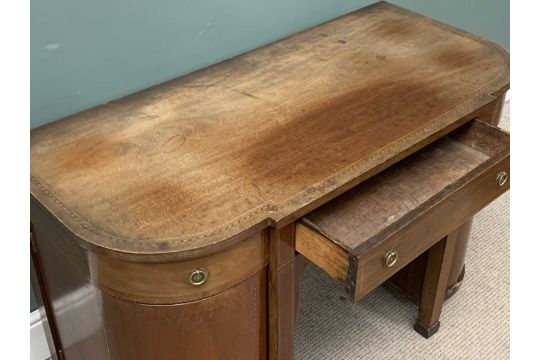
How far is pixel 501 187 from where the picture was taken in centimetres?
130

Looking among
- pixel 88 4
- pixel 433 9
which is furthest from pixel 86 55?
pixel 433 9

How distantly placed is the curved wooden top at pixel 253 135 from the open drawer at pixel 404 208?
0.17ft

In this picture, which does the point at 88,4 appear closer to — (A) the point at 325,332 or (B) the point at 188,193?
(B) the point at 188,193

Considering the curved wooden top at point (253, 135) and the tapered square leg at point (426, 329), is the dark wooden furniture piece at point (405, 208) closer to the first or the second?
the curved wooden top at point (253, 135)

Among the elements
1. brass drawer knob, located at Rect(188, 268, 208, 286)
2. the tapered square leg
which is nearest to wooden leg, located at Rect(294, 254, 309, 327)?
brass drawer knob, located at Rect(188, 268, 208, 286)

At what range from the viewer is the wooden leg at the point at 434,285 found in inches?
60.6

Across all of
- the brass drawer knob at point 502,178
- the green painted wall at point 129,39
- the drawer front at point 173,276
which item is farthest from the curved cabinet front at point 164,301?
the brass drawer knob at point 502,178

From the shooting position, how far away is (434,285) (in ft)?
5.24

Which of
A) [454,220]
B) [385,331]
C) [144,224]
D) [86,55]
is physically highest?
[86,55]

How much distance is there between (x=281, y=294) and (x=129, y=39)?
0.54 metres

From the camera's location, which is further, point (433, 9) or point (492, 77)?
point (433, 9)

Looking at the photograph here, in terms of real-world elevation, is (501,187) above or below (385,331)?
above

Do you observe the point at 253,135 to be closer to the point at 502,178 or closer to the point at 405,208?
the point at 405,208

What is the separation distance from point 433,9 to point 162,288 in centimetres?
127
